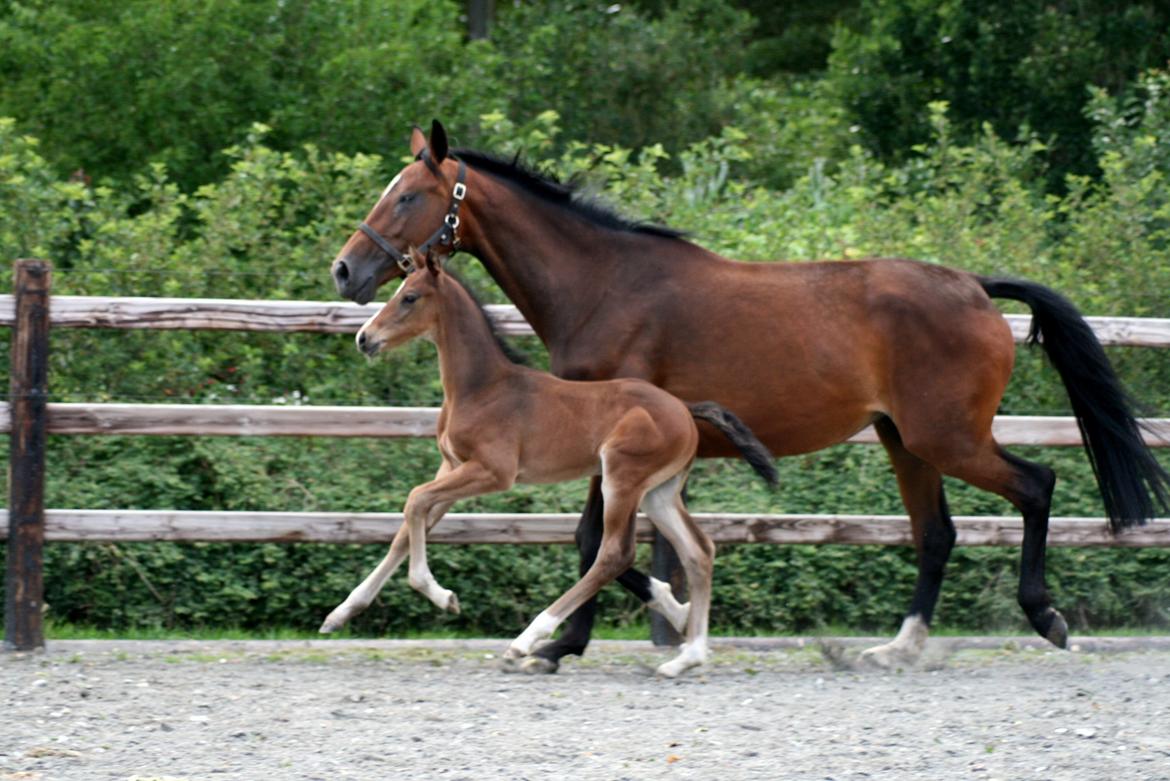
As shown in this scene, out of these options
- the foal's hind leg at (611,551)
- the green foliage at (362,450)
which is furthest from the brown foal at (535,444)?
the green foliage at (362,450)

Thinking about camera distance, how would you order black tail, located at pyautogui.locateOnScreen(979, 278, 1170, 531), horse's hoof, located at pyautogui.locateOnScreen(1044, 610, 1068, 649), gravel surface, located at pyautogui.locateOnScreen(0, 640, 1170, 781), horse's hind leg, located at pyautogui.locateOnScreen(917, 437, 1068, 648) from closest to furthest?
gravel surface, located at pyautogui.locateOnScreen(0, 640, 1170, 781) < horse's hind leg, located at pyautogui.locateOnScreen(917, 437, 1068, 648) < horse's hoof, located at pyautogui.locateOnScreen(1044, 610, 1068, 649) < black tail, located at pyautogui.locateOnScreen(979, 278, 1170, 531)

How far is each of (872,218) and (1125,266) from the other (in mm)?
1607

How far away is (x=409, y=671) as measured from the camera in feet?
20.2

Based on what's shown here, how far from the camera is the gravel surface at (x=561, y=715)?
15.1 feet

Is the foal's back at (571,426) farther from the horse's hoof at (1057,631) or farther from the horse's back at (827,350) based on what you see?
the horse's hoof at (1057,631)

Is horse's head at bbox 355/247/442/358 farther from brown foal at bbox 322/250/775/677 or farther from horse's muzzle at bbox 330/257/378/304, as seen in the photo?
horse's muzzle at bbox 330/257/378/304

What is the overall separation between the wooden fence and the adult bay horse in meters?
0.46

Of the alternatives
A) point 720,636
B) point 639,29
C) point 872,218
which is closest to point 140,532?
point 720,636

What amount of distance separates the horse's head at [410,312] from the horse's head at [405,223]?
54mm

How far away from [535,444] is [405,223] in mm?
1025

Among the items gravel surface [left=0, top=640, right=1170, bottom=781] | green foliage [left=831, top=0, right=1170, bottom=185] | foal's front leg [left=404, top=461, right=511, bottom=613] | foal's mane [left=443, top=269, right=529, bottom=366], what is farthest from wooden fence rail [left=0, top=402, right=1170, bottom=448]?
green foliage [left=831, top=0, right=1170, bottom=185]

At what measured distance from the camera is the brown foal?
5934 mm

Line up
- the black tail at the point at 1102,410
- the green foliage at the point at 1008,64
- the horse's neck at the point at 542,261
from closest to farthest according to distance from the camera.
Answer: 1. the horse's neck at the point at 542,261
2. the black tail at the point at 1102,410
3. the green foliage at the point at 1008,64

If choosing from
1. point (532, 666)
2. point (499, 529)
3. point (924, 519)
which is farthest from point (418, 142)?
point (924, 519)
